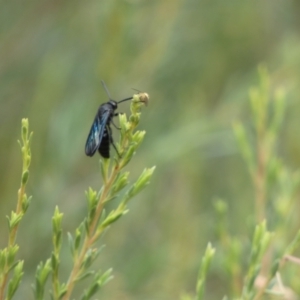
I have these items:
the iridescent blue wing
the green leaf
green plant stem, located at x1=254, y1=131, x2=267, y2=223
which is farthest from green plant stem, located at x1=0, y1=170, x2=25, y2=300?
green plant stem, located at x1=254, y1=131, x2=267, y2=223

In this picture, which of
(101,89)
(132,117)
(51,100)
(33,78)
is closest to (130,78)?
(101,89)

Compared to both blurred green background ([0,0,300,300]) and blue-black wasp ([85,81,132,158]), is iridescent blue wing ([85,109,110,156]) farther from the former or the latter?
blurred green background ([0,0,300,300])

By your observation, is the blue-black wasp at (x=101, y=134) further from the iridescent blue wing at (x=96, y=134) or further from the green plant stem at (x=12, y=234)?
the green plant stem at (x=12, y=234)

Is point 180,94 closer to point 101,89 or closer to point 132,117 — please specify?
point 101,89

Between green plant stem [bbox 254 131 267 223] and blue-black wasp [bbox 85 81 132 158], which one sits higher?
blue-black wasp [bbox 85 81 132 158]

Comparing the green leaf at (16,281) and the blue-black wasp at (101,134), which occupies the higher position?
the blue-black wasp at (101,134)

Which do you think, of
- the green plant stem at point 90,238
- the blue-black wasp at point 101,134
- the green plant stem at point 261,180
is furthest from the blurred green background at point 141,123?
the green plant stem at point 90,238
